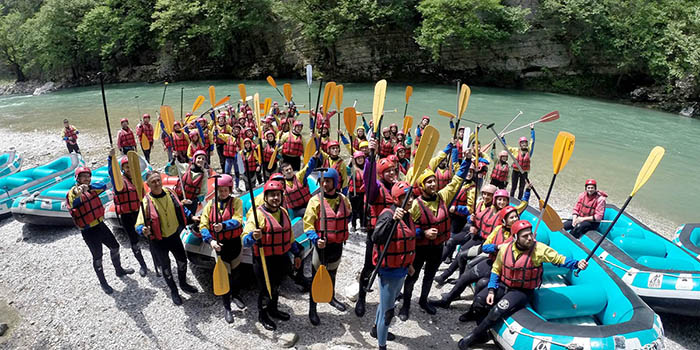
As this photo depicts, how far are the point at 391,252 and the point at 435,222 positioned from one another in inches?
23.3

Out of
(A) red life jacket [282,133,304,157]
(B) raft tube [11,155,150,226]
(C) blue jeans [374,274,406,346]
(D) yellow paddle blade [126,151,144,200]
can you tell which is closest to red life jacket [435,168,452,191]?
(C) blue jeans [374,274,406,346]

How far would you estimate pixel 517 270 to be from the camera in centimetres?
316

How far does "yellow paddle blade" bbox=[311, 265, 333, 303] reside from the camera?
3318mm

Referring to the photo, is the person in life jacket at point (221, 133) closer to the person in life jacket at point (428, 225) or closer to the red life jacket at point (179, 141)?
the red life jacket at point (179, 141)

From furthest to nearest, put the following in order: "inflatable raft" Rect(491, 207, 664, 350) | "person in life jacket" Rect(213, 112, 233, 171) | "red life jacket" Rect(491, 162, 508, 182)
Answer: "person in life jacket" Rect(213, 112, 233, 171)
"red life jacket" Rect(491, 162, 508, 182)
"inflatable raft" Rect(491, 207, 664, 350)

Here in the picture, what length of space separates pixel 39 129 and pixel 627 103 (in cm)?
2777

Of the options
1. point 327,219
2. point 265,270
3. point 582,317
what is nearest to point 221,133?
point 265,270

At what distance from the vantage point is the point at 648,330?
298 cm

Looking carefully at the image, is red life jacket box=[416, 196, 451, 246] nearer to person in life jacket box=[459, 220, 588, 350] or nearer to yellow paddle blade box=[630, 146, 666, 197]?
person in life jacket box=[459, 220, 588, 350]

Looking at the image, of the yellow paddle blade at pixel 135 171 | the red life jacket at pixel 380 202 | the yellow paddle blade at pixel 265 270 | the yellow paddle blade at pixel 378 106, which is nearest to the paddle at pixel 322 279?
the yellow paddle blade at pixel 265 270

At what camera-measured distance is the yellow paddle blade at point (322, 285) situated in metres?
3.32

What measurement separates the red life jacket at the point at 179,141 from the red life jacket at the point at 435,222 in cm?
585

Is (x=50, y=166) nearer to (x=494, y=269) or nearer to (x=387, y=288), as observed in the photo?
(x=387, y=288)

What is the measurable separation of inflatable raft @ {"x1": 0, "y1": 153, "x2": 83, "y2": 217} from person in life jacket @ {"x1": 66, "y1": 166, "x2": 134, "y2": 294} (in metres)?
3.26
